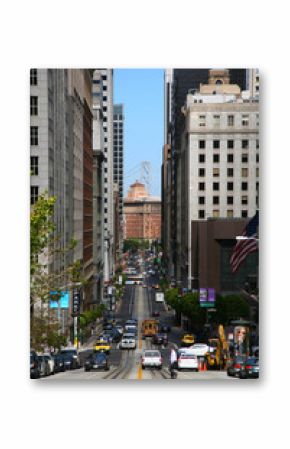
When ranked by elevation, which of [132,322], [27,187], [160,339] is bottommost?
[160,339]

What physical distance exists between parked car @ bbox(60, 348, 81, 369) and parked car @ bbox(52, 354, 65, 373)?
0.20ft

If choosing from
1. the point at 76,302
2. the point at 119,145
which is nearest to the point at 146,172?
the point at 119,145

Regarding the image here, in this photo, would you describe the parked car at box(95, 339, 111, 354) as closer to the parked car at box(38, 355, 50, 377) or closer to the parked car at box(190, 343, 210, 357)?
the parked car at box(38, 355, 50, 377)

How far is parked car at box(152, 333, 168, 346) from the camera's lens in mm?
19344

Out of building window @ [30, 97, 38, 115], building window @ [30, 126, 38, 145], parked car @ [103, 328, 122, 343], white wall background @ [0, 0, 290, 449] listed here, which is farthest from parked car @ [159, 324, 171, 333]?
building window @ [30, 97, 38, 115]

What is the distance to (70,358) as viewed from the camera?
745 inches

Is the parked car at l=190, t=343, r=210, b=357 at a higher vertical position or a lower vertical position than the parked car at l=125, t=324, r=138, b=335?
lower

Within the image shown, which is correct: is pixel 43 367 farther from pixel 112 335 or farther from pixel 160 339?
pixel 160 339

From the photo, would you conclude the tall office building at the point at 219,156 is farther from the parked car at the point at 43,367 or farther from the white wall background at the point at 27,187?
the parked car at the point at 43,367

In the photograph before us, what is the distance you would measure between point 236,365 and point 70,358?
299 cm
